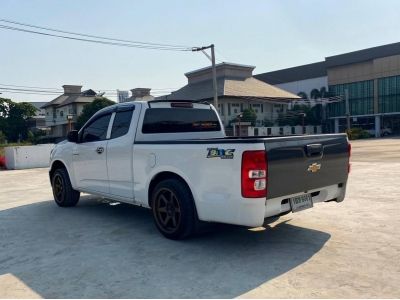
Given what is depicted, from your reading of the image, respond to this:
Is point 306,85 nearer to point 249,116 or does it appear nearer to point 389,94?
point 389,94

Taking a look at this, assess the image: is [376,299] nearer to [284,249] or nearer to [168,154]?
[284,249]

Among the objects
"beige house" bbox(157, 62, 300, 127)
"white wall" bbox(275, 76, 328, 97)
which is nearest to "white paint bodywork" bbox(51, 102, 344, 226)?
"beige house" bbox(157, 62, 300, 127)

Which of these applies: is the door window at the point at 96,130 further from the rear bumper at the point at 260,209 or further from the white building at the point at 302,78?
the white building at the point at 302,78

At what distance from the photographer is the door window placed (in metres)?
6.62

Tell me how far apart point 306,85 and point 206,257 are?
87.2m

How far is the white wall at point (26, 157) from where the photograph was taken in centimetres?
1906

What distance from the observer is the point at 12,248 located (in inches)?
203

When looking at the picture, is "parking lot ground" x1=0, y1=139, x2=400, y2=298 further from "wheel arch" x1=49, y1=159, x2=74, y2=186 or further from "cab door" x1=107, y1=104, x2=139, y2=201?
"wheel arch" x1=49, y1=159, x2=74, y2=186

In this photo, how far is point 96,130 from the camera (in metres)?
6.86

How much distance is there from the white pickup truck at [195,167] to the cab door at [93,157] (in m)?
0.02

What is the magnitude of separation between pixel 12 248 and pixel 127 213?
230cm

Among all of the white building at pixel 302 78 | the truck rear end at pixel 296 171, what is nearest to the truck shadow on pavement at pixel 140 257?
the truck rear end at pixel 296 171

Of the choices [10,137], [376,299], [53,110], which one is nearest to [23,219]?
[376,299]

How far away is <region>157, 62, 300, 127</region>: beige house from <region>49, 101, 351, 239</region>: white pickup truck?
5533cm
